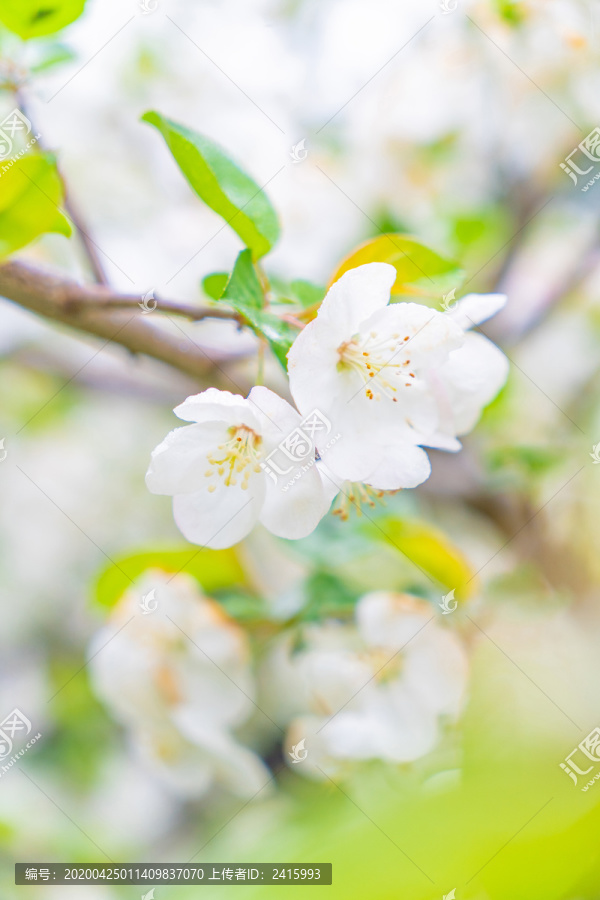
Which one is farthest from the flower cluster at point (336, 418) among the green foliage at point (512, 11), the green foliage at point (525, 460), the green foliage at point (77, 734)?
the green foliage at point (77, 734)

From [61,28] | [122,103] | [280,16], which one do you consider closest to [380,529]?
[61,28]

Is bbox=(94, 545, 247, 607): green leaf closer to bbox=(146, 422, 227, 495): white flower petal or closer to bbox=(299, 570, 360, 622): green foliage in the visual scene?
bbox=(299, 570, 360, 622): green foliage

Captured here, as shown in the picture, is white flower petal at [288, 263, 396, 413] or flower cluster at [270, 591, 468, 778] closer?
white flower petal at [288, 263, 396, 413]

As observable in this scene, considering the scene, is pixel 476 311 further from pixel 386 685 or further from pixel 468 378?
pixel 386 685

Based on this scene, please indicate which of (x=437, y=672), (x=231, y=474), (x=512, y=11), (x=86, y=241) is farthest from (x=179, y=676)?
(x=512, y=11)

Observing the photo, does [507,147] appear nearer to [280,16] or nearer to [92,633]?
[280,16]

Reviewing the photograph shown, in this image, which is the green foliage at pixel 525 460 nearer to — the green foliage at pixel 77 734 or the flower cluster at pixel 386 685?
the flower cluster at pixel 386 685

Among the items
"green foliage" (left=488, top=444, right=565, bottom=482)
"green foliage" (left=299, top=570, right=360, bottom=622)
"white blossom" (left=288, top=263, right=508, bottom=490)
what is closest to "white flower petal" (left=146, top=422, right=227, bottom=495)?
"white blossom" (left=288, top=263, right=508, bottom=490)
